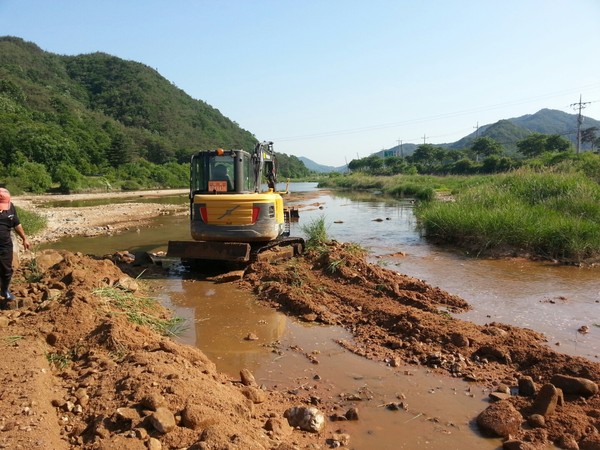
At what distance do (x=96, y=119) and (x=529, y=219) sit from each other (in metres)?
102

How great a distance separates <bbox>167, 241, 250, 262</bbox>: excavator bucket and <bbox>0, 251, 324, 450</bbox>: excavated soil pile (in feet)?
10.8

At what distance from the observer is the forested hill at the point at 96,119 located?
188 feet

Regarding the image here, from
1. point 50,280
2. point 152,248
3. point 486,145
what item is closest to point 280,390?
point 50,280

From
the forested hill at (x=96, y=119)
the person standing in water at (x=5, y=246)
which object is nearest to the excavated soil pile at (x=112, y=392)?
the person standing in water at (x=5, y=246)

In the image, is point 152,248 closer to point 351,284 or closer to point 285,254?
point 285,254

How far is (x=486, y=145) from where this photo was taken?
77.1m

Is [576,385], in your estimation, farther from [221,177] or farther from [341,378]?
[221,177]

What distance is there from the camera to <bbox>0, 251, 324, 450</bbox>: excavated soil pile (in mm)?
2930

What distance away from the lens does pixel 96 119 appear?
96.5m

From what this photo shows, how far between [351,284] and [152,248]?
7786mm

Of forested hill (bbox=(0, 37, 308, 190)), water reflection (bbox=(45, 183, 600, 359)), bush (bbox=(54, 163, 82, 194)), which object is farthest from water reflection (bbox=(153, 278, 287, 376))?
bush (bbox=(54, 163, 82, 194))

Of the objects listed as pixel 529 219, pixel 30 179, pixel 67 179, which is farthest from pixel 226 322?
pixel 67 179

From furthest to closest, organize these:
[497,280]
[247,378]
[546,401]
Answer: [497,280] < [247,378] < [546,401]

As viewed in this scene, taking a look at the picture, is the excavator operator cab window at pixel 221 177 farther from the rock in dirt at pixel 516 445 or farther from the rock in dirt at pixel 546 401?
the rock in dirt at pixel 516 445
